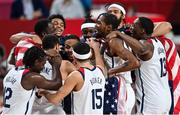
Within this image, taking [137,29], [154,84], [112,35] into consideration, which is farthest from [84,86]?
[154,84]

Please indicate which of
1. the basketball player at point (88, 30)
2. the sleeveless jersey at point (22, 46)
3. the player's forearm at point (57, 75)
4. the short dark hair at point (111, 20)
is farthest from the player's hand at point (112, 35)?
the sleeveless jersey at point (22, 46)

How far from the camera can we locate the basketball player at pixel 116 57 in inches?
563

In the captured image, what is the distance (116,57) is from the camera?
1467 centimetres

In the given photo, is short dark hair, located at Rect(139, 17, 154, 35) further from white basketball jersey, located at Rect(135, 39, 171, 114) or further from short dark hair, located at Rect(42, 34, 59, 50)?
short dark hair, located at Rect(42, 34, 59, 50)

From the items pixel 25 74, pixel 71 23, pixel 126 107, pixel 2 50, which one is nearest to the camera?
pixel 25 74

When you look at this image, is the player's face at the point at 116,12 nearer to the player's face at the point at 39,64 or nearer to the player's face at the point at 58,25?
the player's face at the point at 58,25

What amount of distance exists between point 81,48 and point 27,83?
94cm

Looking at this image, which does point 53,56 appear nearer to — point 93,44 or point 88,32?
point 93,44

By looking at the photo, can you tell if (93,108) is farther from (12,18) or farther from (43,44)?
(12,18)

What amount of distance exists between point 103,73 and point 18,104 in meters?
1.37

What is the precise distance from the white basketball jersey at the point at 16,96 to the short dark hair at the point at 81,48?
2.79 feet

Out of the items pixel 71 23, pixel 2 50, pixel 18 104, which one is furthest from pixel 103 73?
pixel 2 50

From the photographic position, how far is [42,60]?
45.2 feet

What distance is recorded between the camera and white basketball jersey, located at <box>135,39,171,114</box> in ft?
48.8
